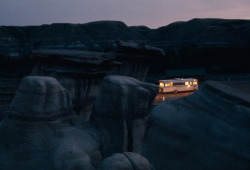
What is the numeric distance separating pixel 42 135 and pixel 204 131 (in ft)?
7.51

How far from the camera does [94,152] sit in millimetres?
3850

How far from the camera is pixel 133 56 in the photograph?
8.54 m

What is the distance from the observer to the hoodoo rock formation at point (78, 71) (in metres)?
Result: 6.24

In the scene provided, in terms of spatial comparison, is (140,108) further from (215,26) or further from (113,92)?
(215,26)

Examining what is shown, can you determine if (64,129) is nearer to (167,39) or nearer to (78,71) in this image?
(78,71)

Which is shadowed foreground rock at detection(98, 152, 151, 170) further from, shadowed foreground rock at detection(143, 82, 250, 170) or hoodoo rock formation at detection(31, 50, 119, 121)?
hoodoo rock formation at detection(31, 50, 119, 121)

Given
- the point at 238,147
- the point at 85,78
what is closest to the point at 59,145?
the point at 238,147

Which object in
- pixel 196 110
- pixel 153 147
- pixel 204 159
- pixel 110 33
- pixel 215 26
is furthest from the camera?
pixel 110 33

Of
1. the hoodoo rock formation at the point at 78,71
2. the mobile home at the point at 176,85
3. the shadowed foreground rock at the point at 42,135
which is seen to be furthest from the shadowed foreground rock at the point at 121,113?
the mobile home at the point at 176,85

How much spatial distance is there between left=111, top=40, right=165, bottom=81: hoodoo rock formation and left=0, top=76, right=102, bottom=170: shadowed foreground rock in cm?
470

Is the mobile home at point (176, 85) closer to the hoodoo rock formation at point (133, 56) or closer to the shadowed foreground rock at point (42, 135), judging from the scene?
the hoodoo rock formation at point (133, 56)

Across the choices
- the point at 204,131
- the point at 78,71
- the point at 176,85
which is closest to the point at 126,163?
the point at 204,131

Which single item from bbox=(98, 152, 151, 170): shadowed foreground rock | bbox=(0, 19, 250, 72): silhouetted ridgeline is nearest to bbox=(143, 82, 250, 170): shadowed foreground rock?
bbox=(98, 152, 151, 170): shadowed foreground rock

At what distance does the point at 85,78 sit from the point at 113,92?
2.47m
